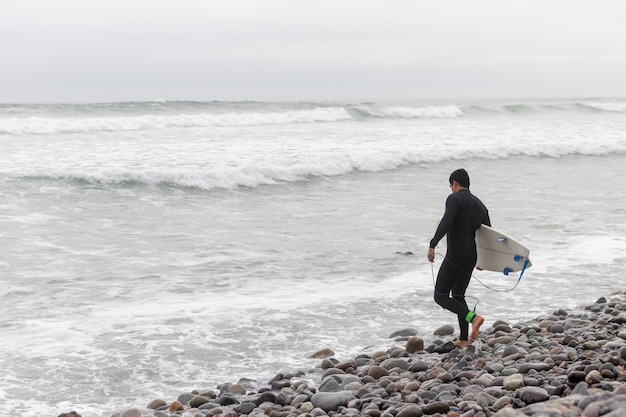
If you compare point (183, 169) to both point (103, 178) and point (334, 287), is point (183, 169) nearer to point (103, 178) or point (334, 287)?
point (103, 178)

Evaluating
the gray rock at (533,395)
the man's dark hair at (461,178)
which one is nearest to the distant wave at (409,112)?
the man's dark hair at (461,178)

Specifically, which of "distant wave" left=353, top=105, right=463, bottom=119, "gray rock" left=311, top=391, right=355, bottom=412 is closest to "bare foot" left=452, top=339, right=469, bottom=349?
"gray rock" left=311, top=391, right=355, bottom=412

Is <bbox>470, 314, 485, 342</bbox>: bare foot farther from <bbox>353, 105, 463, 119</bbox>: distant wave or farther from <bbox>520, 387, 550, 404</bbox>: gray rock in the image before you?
<bbox>353, 105, 463, 119</bbox>: distant wave

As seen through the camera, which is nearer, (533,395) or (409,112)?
(533,395)

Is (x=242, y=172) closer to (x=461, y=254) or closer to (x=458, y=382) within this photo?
(x=461, y=254)

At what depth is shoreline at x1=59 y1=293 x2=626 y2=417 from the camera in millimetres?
5281

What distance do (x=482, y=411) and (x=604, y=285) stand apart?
5974mm

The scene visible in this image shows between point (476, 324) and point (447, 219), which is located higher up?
point (447, 219)

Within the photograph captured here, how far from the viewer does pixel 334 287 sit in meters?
10.4

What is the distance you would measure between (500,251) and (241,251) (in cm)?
556

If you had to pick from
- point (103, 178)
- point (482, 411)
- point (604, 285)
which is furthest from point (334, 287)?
point (103, 178)

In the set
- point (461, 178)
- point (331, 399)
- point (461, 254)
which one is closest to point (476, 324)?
point (461, 254)

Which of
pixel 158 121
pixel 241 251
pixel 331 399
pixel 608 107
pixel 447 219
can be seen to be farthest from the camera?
pixel 608 107

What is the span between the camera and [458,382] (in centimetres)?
636
